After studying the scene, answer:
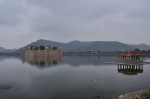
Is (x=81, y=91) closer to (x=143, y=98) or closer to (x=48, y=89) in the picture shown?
(x=48, y=89)

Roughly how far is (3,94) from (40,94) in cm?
573

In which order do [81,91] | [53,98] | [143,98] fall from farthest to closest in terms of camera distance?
1. [81,91]
2. [53,98]
3. [143,98]

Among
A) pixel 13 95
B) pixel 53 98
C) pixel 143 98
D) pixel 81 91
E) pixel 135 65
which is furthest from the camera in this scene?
pixel 135 65

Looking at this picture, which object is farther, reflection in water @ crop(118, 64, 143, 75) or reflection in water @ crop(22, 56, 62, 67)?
reflection in water @ crop(22, 56, 62, 67)

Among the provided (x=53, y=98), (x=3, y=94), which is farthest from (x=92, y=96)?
(x=3, y=94)

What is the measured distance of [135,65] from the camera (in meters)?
86.5

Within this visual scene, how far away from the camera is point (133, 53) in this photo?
286 ft

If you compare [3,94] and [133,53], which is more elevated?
[133,53]

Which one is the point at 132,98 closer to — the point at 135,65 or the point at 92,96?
the point at 92,96

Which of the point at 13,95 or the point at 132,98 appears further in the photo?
the point at 13,95

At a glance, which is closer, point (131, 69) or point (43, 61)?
point (131, 69)

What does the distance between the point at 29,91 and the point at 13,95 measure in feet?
11.2

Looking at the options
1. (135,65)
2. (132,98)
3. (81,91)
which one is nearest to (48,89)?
(81,91)

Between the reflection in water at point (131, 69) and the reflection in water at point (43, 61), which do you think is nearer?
the reflection in water at point (131, 69)
